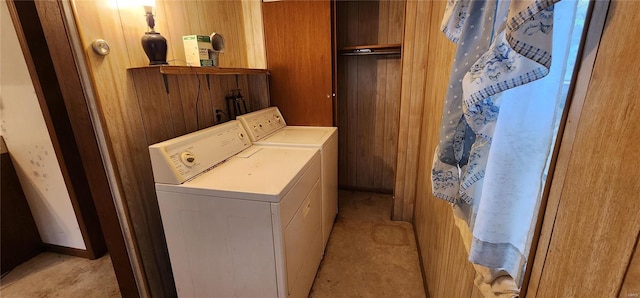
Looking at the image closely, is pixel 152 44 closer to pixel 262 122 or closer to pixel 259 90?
pixel 262 122

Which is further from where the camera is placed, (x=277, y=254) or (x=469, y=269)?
(x=277, y=254)

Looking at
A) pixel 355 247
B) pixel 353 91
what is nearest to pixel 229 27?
pixel 353 91

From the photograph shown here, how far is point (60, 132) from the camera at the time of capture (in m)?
1.90

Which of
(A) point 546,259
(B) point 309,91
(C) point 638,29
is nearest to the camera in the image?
(C) point 638,29

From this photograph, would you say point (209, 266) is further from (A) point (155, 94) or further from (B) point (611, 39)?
(B) point (611, 39)

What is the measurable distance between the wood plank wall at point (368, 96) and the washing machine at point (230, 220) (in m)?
1.52

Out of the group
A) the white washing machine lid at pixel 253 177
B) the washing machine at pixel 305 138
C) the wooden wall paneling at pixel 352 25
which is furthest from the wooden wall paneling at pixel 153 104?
the wooden wall paneling at pixel 352 25

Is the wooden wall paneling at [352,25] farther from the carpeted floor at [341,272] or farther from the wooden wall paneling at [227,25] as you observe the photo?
the carpeted floor at [341,272]

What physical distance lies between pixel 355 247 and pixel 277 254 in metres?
1.16

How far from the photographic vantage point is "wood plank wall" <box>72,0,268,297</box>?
129 centimetres

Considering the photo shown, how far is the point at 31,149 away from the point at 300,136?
2036 millimetres

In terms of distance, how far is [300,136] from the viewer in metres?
2.22

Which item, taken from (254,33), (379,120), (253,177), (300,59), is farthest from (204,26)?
(379,120)

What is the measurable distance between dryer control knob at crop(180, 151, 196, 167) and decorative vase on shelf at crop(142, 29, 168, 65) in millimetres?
522
